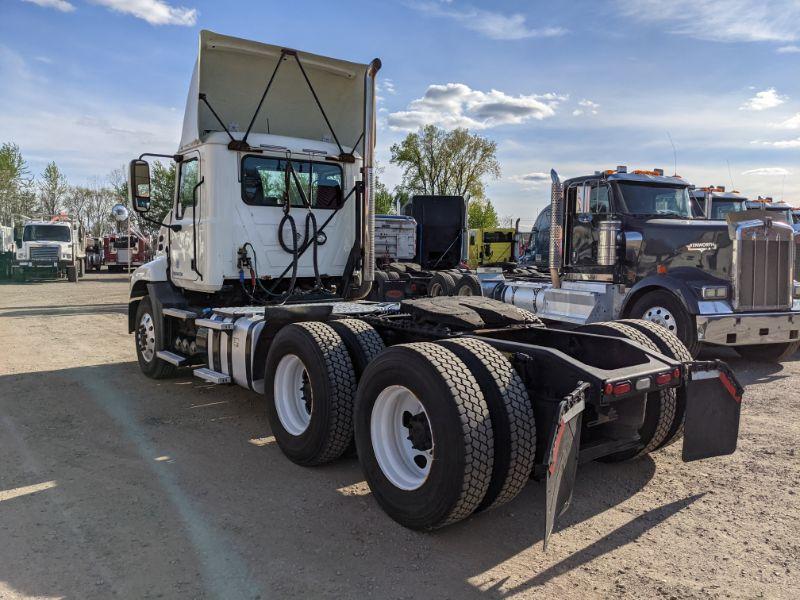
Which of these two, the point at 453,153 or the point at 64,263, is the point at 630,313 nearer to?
the point at 64,263

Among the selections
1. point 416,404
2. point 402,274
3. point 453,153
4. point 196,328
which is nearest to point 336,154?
point 196,328

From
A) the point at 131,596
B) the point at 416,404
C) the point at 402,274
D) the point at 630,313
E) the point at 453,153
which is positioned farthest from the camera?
the point at 453,153

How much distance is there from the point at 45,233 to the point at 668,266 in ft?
93.7

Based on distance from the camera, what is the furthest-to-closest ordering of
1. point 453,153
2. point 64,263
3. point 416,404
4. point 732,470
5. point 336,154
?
1. point 453,153
2. point 64,263
3. point 336,154
4. point 732,470
5. point 416,404

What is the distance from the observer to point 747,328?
7805 millimetres

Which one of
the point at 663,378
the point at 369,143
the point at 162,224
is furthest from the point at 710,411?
the point at 162,224

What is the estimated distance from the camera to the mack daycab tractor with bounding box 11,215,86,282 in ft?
92.1

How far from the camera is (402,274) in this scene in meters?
14.7

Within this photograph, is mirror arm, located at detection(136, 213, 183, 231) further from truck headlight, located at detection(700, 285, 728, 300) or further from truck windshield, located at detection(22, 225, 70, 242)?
truck windshield, located at detection(22, 225, 70, 242)

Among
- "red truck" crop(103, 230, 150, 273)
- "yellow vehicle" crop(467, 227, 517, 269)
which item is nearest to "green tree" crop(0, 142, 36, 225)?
"red truck" crop(103, 230, 150, 273)

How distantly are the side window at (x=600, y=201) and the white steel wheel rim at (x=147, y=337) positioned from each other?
6.59 metres

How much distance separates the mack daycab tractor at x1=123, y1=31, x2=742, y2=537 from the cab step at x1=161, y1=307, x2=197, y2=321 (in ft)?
0.14

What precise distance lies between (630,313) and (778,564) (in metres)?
6.01

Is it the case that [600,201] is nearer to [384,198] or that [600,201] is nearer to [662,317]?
[662,317]
